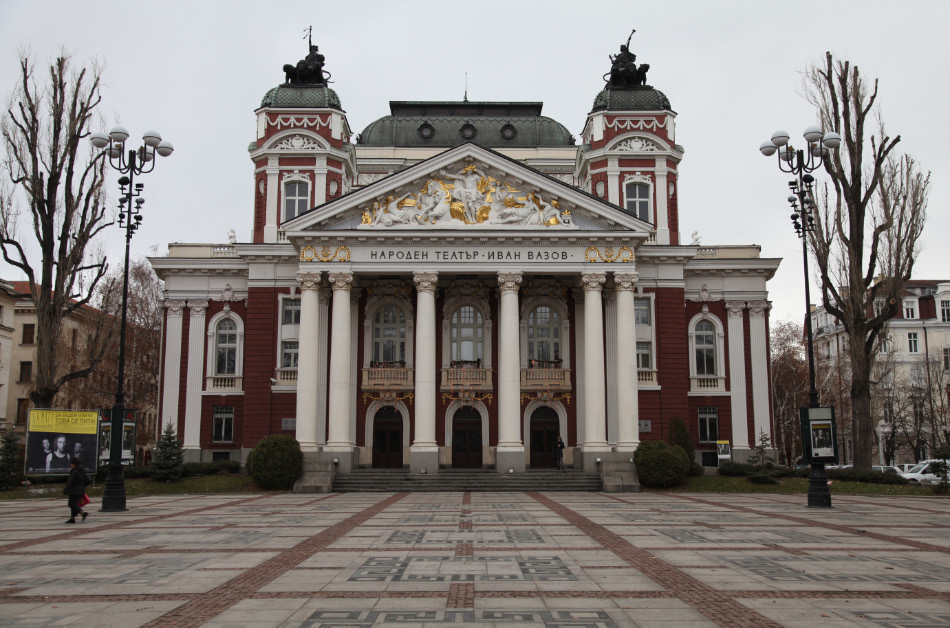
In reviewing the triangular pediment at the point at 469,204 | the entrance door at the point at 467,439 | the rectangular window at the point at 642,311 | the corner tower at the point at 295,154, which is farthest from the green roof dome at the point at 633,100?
the entrance door at the point at 467,439

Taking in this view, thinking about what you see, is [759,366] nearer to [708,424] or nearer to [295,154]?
[708,424]

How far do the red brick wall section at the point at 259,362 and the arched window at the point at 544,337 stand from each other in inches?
522

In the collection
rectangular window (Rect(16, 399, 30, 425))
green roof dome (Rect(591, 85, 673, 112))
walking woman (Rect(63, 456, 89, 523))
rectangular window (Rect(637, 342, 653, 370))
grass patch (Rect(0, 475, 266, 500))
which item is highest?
green roof dome (Rect(591, 85, 673, 112))

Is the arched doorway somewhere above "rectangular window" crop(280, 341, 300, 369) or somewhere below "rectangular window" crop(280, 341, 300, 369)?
below

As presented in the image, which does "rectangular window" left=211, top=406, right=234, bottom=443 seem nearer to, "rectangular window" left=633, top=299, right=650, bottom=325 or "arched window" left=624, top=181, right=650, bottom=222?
"rectangular window" left=633, top=299, right=650, bottom=325

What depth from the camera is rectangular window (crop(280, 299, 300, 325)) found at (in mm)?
44688

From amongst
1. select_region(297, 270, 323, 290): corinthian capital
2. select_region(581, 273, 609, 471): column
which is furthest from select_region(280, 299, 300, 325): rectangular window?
select_region(581, 273, 609, 471): column

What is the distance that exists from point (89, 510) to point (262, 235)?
23.2m

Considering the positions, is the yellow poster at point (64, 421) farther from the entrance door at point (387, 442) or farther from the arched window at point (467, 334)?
the arched window at point (467, 334)

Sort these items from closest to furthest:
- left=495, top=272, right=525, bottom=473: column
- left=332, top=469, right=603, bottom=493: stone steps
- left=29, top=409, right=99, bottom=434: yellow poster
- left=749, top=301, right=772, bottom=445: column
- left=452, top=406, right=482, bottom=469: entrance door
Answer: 1. left=29, top=409, right=99, bottom=434: yellow poster
2. left=332, top=469, right=603, bottom=493: stone steps
3. left=495, top=272, right=525, bottom=473: column
4. left=452, top=406, right=482, bottom=469: entrance door
5. left=749, top=301, right=772, bottom=445: column

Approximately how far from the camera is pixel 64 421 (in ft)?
100

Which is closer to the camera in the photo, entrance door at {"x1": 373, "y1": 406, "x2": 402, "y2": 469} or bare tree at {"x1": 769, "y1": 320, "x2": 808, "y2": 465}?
entrance door at {"x1": 373, "y1": 406, "x2": 402, "y2": 469}

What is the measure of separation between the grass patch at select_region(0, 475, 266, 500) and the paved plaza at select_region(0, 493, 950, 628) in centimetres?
1011

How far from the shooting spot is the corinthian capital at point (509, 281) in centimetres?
4028
